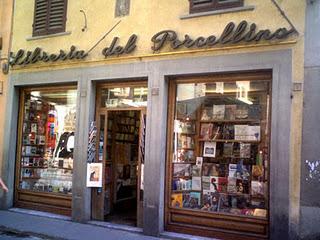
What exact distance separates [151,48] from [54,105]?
11.3 feet

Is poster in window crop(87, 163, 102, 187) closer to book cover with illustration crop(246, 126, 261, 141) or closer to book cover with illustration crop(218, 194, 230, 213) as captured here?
book cover with illustration crop(218, 194, 230, 213)

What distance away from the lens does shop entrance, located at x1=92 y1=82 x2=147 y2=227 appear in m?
9.90

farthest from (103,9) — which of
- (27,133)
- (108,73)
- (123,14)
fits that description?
(27,133)

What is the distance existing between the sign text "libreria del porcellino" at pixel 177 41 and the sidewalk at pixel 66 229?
3660 millimetres

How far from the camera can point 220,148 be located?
9047mm

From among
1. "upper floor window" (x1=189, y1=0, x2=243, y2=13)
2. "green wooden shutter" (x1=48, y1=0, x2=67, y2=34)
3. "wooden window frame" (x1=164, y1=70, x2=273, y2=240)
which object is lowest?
"wooden window frame" (x1=164, y1=70, x2=273, y2=240)

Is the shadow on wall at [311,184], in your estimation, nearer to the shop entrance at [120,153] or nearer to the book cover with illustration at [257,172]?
the book cover with illustration at [257,172]

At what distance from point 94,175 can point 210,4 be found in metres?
4.43

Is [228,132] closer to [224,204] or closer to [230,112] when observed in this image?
[230,112]

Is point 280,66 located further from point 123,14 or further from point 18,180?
point 18,180

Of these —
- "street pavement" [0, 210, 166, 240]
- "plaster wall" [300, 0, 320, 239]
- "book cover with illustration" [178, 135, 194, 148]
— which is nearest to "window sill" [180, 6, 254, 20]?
"plaster wall" [300, 0, 320, 239]

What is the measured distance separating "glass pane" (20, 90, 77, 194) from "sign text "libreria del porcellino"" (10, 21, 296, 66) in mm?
920

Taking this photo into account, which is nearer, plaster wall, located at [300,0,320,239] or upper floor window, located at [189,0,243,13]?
plaster wall, located at [300,0,320,239]

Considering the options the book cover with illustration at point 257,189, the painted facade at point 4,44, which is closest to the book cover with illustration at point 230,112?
the book cover with illustration at point 257,189
